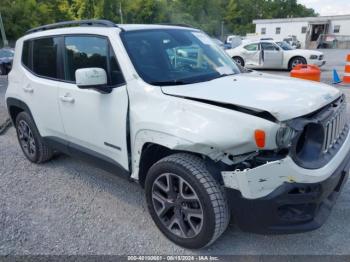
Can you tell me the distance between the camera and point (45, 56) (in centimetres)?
391

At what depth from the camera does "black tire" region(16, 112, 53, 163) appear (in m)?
4.33

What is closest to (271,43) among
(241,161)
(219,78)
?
(219,78)

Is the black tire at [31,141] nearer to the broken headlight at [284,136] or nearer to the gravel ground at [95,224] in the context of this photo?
the gravel ground at [95,224]

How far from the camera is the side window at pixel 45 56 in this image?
3732 mm

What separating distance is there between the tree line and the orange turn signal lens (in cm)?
717

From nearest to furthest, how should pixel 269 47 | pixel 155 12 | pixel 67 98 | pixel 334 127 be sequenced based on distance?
pixel 334 127, pixel 67 98, pixel 269 47, pixel 155 12

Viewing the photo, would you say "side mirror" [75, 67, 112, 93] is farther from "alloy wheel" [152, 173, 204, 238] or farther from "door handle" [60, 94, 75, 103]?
"alloy wheel" [152, 173, 204, 238]

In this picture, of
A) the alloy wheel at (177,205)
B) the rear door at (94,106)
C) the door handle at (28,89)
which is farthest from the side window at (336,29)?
the alloy wheel at (177,205)

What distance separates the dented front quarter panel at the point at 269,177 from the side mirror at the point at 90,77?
1.39 m

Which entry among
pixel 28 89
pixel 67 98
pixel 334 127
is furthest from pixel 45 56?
pixel 334 127

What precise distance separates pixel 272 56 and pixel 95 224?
1380 cm

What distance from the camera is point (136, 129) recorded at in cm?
278

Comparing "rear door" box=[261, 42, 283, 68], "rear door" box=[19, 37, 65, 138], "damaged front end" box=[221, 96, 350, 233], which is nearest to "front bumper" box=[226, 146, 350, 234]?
"damaged front end" box=[221, 96, 350, 233]

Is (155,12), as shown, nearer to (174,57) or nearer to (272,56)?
(272,56)
